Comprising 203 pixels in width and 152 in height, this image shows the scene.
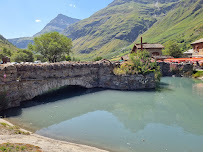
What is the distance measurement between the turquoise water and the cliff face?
51.0 inches

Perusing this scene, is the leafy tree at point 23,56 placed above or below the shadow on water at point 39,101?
above

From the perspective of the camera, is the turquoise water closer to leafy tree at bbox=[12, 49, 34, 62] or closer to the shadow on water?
the shadow on water

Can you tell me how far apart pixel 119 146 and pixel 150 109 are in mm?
7567

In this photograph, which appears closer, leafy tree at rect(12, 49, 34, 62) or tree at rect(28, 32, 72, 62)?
tree at rect(28, 32, 72, 62)

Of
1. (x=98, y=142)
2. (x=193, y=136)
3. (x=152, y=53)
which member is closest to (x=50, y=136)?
(x=98, y=142)

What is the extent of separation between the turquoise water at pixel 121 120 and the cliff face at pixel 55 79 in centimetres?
130

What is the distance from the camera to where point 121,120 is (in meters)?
13.0

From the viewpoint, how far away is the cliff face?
1454 cm

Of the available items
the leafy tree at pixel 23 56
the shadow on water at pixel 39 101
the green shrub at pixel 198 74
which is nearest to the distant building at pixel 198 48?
the green shrub at pixel 198 74

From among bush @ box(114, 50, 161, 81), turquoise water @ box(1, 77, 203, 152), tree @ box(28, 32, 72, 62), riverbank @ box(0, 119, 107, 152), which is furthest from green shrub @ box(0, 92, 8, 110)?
tree @ box(28, 32, 72, 62)

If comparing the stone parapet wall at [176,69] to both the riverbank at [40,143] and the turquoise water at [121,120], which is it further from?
the riverbank at [40,143]

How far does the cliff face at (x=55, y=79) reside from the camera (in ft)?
47.7

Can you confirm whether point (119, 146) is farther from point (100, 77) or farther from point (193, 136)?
point (100, 77)

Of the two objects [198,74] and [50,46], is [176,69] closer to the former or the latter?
[198,74]
